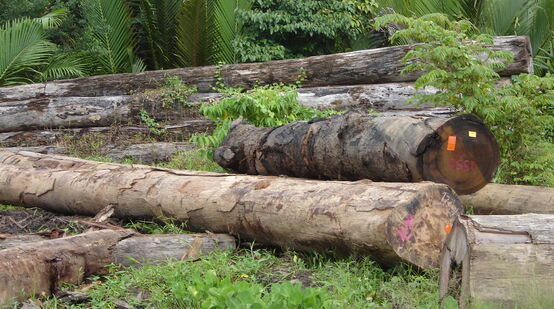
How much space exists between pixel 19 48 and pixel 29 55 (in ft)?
0.77

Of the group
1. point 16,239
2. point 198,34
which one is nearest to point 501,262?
point 16,239

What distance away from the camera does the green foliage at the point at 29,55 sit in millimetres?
13172

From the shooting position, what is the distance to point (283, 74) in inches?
412

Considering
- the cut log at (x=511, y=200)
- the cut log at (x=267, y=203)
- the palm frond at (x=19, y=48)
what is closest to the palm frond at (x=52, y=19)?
the palm frond at (x=19, y=48)

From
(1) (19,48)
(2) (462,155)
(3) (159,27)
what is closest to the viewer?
(2) (462,155)

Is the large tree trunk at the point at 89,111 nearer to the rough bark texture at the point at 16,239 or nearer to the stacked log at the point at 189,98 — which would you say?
the stacked log at the point at 189,98

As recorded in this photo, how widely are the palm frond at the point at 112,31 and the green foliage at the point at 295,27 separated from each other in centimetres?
281

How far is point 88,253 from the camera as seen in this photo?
478 centimetres

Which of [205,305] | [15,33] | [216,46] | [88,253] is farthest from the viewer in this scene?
[216,46]

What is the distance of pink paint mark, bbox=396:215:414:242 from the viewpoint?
4.21 m

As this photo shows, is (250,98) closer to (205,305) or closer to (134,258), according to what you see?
(134,258)

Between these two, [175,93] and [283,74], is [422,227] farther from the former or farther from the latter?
[175,93]

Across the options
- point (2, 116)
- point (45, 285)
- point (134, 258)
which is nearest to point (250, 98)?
point (134, 258)

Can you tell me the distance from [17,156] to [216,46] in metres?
6.79
